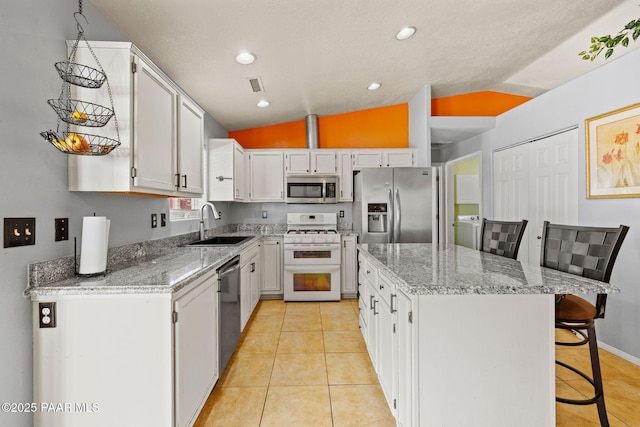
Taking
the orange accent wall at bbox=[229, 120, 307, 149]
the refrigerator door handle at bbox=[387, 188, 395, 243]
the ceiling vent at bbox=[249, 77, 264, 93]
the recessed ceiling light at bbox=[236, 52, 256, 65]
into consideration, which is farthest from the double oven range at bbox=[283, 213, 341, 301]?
the recessed ceiling light at bbox=[236, 52, 256, 65]

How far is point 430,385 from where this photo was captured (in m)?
1.24

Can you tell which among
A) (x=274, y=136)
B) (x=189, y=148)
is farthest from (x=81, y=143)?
(x=274, y=136)

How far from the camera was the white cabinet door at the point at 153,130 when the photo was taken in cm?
157

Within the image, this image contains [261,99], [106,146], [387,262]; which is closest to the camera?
[106,146]

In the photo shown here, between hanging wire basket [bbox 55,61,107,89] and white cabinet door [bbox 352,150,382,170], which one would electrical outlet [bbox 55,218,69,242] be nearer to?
hanging wire basket [bbox 55,61,107,89]

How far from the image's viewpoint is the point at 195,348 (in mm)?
1587

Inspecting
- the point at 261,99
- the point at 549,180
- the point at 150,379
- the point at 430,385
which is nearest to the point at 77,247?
the point at 150,379

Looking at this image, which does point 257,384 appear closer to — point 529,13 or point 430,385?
point 430,385

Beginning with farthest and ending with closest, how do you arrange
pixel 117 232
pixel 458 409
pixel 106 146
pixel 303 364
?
A: pixel 303 364, pixel 117 232, pixel 106 146, pixel 458 409

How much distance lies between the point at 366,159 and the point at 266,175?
4.86ft

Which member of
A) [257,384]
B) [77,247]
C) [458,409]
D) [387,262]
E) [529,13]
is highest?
[529,13]

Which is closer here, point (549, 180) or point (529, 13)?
point (529, 13)

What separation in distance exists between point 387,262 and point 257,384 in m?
1.32

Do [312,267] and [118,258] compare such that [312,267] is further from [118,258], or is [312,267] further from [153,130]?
[153,130]
